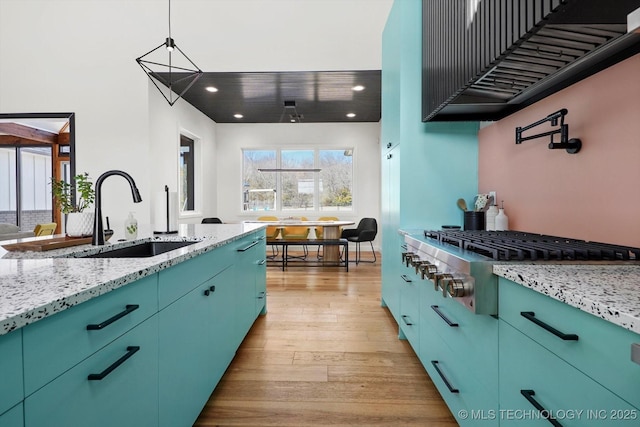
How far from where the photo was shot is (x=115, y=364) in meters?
0.87

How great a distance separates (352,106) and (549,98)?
4.53 metres

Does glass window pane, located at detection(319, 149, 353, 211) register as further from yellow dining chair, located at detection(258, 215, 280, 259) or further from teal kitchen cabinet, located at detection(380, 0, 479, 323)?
teal kitchen cabinet, located at detection(380, 0, 479, 323)

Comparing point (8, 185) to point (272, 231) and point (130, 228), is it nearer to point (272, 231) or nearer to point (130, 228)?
point (272, 231)

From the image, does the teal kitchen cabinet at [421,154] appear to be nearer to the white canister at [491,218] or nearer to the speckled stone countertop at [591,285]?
the white canister at [491,218]

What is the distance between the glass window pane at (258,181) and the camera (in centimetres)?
750

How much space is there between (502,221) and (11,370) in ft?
7.61

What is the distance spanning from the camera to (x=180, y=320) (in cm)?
129

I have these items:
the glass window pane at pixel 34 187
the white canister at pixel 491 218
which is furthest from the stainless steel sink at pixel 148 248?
the glass window pane at pixel 34 187

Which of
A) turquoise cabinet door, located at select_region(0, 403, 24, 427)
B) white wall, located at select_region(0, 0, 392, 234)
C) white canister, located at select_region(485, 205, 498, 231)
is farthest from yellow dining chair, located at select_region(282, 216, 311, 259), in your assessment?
turquoise cabinet door, located at select_region(0, 403, 24, 427)

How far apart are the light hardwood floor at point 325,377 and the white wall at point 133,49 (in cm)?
292

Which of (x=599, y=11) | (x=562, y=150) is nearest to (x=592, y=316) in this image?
(x=599, y=11)

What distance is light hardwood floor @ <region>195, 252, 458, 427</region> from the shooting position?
1647 mm

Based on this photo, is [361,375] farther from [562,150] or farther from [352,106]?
[352,106]

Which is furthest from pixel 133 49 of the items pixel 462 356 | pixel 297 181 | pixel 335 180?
pixel 462 356
